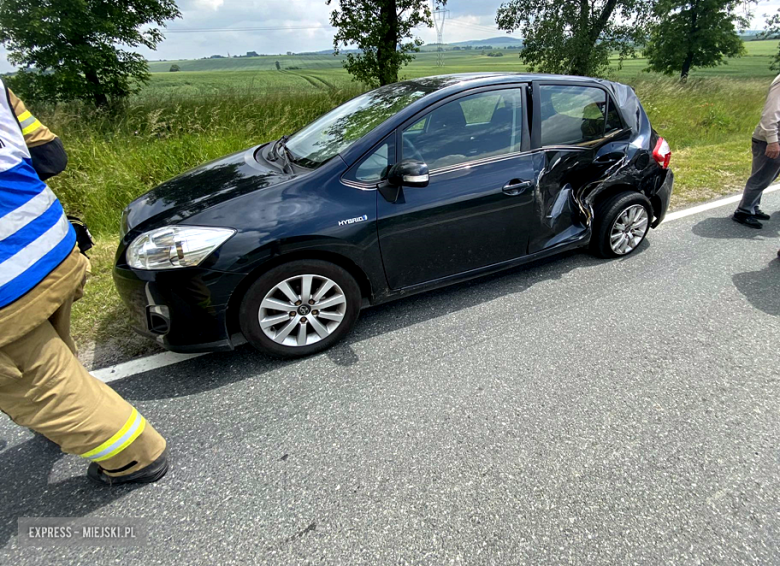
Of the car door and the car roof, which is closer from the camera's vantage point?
the car door

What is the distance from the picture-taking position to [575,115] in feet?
11.4

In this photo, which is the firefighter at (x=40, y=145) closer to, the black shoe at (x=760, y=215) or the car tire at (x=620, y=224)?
the car tire at (x=620, y=224)

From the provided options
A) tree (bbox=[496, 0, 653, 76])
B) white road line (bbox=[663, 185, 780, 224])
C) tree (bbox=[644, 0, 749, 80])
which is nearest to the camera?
white road line (bbox=[663, 185, 780, 224])

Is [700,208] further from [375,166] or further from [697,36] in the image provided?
[697,36]

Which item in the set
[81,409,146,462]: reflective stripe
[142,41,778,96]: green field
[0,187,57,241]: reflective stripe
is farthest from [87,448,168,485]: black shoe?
[142,41,778,96]: green field

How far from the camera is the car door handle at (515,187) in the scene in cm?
305

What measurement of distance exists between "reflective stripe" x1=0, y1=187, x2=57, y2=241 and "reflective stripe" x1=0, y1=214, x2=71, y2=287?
70 millimetres

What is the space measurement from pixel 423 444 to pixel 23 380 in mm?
1679

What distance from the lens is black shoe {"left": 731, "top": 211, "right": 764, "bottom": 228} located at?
14.7 feet

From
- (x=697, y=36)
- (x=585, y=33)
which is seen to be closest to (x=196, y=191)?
(x=585, y=33)

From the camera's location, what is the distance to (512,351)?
107 inches

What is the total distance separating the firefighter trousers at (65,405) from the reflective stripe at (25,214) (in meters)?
0.39

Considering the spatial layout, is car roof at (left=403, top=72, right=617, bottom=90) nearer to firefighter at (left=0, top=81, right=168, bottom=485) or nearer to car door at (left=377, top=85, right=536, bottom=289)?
car door at (left=377, top=85, right=536, bottom=289)

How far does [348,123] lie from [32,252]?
2192 mm
